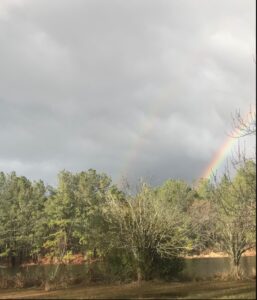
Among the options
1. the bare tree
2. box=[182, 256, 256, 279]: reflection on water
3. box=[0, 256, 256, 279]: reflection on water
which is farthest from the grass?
box=[182, 256, 256, 279]: reflection on water

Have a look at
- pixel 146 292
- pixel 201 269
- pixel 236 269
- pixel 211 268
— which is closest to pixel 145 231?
pixel 236 269

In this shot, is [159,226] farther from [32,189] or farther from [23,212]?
[32,189]

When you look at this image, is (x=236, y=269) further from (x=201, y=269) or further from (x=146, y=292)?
(x=201, y=269)

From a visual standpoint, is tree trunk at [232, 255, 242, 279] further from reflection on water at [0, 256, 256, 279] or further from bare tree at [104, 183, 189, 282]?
bare tree at [104, 183, 189, 282]

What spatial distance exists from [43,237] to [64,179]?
1164 centimetres

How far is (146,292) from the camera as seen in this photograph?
2398cm

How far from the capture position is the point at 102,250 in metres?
31.8

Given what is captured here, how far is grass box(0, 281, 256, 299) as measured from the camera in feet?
70.7

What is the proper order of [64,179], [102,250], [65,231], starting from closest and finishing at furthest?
[102,250] → [65,231] → [64,179]

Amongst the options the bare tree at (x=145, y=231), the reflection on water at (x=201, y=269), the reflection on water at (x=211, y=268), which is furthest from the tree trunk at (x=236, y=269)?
the bare tree at (x=145, y=231)

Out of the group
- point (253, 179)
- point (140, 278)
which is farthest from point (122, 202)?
point (253, 179)

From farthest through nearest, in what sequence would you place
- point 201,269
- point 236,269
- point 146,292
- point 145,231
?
point 201,269
point 236,269
point 145,231
point 146,292

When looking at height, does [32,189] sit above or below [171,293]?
above

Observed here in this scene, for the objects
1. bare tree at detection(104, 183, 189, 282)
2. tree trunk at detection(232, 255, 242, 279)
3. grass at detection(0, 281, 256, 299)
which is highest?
bare tree at detection(104, 183, 189, 282)
